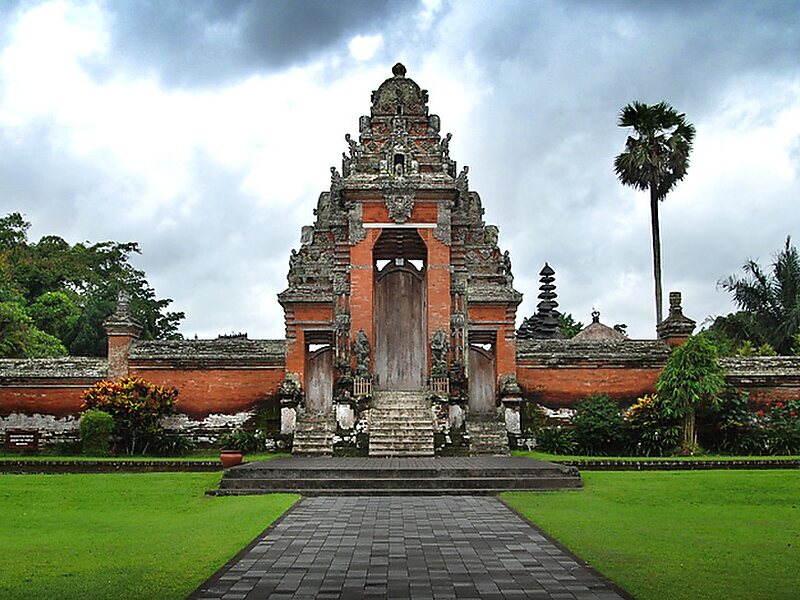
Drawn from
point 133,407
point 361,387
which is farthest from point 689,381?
point 133,407

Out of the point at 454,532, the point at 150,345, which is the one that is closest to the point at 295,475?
the point at 454,532

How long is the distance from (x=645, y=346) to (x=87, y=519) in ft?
47.9

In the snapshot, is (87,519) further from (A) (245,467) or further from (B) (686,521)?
(B) (686,521)

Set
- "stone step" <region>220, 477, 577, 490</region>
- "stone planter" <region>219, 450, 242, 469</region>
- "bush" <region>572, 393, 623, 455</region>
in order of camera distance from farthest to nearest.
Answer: "bush" <region>572, 393, 623, 455</region>
"stone planter" <region>219, 450, 242, 469</region>
"stone step" <region>220, 477, 577, 490</region>

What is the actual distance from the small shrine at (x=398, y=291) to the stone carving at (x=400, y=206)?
0.08ft

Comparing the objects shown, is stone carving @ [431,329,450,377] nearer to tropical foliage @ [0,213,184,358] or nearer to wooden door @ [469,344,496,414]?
wooden door @ [469,344,496,414]

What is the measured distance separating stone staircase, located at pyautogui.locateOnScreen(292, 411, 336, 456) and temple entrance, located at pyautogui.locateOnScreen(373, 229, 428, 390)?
2.77m

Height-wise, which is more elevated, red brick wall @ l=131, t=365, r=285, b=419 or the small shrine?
the small shrine

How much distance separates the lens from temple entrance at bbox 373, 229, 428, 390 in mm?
20750

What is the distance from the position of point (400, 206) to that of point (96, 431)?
28.7ft

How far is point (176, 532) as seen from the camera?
8477 mm

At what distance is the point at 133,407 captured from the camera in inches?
723

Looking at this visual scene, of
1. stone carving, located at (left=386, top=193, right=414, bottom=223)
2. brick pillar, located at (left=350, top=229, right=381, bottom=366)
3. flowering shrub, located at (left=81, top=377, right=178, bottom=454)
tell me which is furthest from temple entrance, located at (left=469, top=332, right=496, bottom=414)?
flowering shrub, located at (left=81, top=377, right=178, bottom=454)

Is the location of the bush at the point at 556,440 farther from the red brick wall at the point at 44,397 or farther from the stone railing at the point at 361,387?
the red brick wall at the point at 44,397
